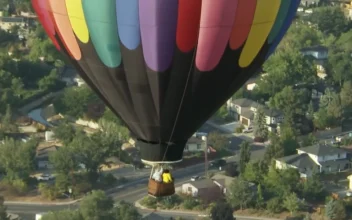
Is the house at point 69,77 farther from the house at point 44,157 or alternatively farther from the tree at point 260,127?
the house at point 44,157

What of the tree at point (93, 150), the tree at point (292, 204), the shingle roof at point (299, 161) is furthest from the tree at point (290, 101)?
the tree at point (292, 204)

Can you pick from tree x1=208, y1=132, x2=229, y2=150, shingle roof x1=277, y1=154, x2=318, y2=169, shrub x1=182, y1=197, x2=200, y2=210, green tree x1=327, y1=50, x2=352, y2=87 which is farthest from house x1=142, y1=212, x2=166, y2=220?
green tree x1=327, y1=50, x2=352, y2=87

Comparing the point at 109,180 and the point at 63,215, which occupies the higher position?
the point at 109,180

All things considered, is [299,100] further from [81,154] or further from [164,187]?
[164,187]

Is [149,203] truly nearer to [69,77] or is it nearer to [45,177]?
[45,177]

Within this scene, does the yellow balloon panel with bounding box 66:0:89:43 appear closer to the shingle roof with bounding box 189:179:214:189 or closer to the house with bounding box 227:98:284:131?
the shingle roof with bounding box 189:179:214:189

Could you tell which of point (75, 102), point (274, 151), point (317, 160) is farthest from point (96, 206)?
point (75, 102)

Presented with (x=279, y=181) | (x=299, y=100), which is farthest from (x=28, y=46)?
(x=279, y=181)
